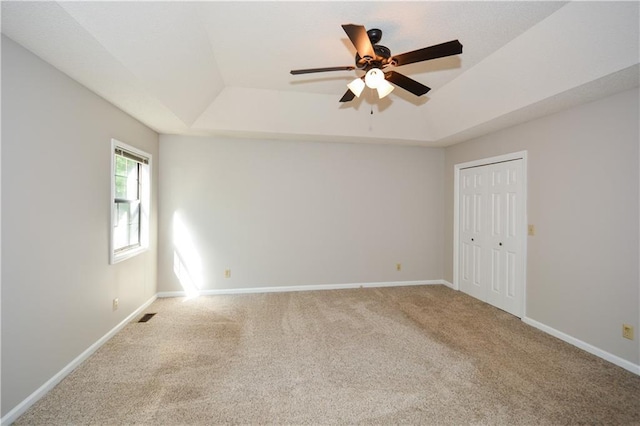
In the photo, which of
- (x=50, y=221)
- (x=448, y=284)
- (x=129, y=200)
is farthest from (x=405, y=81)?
(x=448, y=284)

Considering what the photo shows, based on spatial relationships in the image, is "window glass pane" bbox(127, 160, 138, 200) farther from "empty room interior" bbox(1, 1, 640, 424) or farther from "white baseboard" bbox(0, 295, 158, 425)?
"white baseboard" bbox(0, 295, 158, 425)

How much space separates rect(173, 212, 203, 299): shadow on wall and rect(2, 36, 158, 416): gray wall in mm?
1265

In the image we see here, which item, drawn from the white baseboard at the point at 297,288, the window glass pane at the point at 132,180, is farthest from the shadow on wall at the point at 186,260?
the window glass pane at the point at 132,180

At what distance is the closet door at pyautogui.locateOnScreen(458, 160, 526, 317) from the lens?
355 cm

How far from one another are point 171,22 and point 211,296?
351 cm

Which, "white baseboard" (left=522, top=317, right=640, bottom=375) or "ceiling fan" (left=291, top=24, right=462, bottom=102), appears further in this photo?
"white baseboard" (left=522, top=317, right=640, bottom=375)

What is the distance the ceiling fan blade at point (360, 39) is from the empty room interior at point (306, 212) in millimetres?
23

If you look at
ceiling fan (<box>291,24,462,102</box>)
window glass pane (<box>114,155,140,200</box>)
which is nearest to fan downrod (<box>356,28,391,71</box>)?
ceiling fan (<box>291,24,462,102</box>)

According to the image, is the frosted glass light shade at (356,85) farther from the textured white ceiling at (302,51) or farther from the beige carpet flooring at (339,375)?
the beige carpet flooring at (339,375)

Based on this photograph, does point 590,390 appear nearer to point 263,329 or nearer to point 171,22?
point 263,329

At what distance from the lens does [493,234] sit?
3.94 m

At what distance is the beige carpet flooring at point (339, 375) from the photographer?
6.19ft

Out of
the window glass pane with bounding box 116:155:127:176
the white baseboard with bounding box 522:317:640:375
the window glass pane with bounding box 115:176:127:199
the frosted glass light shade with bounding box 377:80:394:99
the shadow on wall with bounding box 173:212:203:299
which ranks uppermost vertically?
the frosted glass light shade with bounding box 377:80:394:99

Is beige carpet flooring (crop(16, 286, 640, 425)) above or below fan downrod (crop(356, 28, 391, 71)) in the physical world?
below
